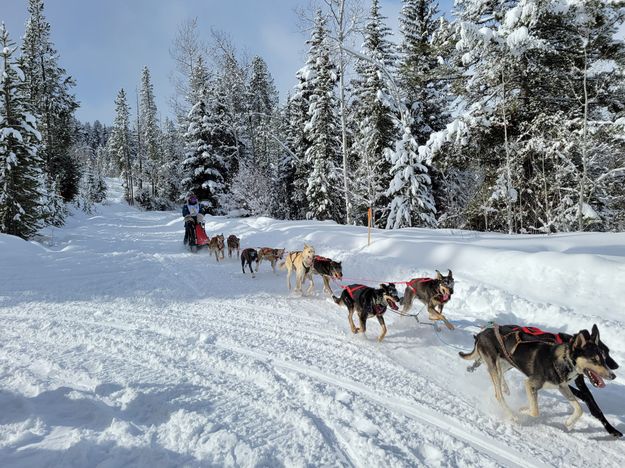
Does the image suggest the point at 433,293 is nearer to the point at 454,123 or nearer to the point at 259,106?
the point at 454,123

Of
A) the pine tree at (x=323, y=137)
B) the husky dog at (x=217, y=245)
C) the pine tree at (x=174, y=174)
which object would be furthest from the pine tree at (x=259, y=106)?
the husky dog at (x=217, y=245)

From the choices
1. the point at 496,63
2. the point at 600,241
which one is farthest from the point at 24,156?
the point at 600,241

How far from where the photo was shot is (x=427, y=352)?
4.92 meters

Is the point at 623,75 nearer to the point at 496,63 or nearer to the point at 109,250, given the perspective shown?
the point at 496,63

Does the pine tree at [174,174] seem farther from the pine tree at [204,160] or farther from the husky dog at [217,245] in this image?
the husky dog at [217,245]

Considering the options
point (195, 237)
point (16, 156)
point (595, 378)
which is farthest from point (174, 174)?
point (595, 378)

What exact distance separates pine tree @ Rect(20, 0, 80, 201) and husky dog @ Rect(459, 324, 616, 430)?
3190 cm

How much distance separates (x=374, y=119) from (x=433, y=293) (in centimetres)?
1698

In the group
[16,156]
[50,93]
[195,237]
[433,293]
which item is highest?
[50,93]

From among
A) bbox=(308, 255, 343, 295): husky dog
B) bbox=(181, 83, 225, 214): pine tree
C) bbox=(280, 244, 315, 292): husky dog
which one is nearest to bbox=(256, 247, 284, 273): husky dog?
bbox=(280, 244, 315, 292): husky dog

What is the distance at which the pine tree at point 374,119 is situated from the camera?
20.3 m

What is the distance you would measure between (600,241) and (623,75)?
711 cm

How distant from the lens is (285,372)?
4.24 metres

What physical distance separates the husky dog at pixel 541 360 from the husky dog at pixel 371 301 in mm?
1320
